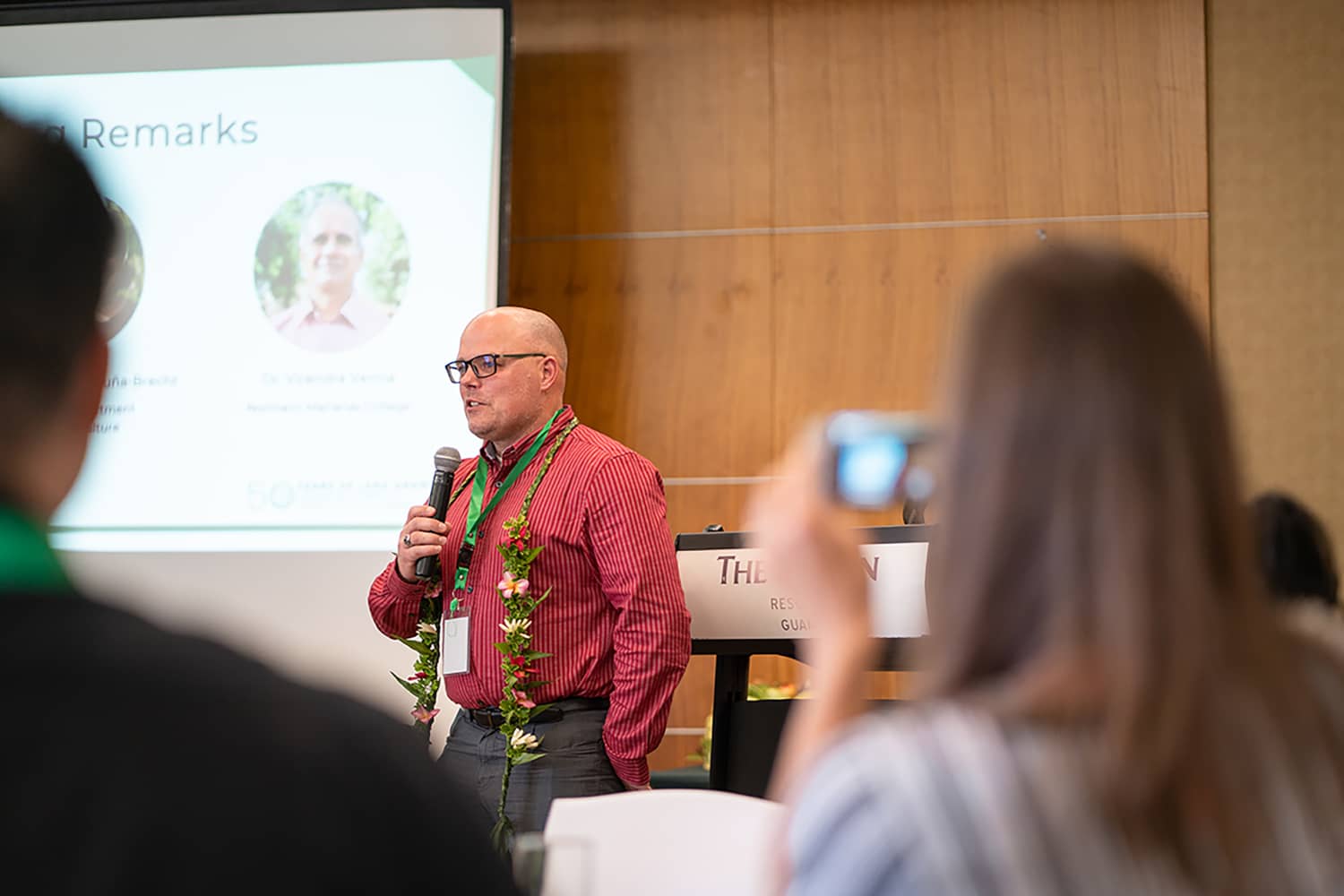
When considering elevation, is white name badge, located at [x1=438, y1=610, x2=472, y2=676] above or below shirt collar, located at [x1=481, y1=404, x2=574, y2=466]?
below

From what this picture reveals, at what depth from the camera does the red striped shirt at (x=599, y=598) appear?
292 cm

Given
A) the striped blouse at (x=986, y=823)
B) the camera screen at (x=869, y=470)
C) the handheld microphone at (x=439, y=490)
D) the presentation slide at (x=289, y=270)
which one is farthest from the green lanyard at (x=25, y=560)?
the presentation slide at (x=289, y=270)

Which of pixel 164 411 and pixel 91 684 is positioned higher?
pixel 164 411

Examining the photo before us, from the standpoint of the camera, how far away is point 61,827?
0.51m

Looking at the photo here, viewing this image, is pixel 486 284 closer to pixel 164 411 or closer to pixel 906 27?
pixel 164 411

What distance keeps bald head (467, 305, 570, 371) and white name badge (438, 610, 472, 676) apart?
2.29 ft

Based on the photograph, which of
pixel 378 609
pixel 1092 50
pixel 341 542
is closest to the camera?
pixel 378 609

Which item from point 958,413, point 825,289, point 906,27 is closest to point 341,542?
point 825,289

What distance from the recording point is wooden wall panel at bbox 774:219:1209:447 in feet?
15.8

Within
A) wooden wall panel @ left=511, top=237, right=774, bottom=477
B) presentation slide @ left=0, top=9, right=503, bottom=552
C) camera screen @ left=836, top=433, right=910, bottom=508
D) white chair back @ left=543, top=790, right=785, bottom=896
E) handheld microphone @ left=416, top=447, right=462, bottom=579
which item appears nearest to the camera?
camera screen @ left=836, top=433, right=910, bottom=508

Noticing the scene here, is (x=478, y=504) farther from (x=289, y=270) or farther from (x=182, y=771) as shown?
(x=182, y=771)

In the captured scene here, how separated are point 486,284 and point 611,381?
0.71m
